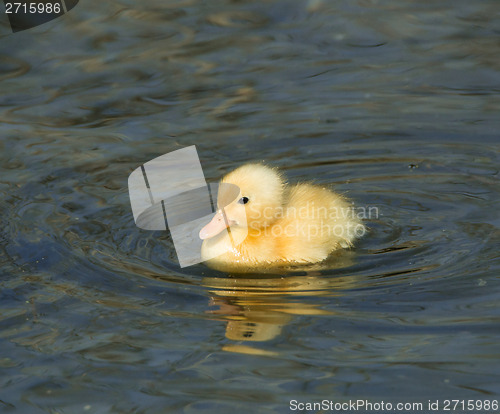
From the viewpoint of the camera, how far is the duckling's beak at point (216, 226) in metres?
4.61

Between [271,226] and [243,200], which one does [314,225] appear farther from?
[243,200]

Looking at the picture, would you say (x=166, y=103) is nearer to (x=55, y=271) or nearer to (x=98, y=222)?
(x=98, y=222)

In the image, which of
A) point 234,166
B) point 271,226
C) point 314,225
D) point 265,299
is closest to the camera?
point 265,299

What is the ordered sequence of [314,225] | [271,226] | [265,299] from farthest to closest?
[271,226] < [314,225] < [265,299]

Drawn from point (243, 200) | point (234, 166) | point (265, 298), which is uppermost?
point (243, 200)

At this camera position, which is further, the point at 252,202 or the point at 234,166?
the point at 234,166

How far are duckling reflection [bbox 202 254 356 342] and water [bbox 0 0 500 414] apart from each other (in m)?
0.01

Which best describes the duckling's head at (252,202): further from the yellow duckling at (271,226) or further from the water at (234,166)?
the water at (234,166)

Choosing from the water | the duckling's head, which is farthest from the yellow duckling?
the water

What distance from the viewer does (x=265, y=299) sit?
4023 mm

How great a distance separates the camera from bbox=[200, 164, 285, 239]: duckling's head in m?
4.68

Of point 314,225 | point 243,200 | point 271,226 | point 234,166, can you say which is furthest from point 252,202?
point 234,166

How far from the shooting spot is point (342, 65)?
7.18 metres

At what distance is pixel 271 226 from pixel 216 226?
0.99 ft
